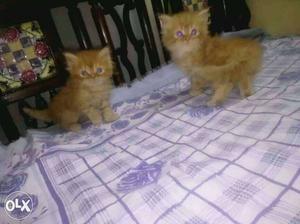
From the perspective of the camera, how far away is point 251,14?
2.01 m

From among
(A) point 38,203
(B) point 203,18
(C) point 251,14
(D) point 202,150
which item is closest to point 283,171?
(D) point 202,150

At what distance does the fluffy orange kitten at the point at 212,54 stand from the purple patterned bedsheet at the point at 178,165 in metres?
0.07

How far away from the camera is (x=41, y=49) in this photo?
4.42 feet

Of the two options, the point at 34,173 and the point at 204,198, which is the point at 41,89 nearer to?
the point at 34,173

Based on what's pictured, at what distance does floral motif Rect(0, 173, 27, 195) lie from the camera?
87 cm

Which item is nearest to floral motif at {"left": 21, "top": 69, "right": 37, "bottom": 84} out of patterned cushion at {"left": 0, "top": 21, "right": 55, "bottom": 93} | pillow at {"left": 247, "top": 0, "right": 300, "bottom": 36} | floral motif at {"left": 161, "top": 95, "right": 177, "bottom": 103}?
patterned cushion at {"left": 0, "top": 21, "right": 55, "bottom": 93}

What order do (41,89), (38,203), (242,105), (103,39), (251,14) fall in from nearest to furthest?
(38,203), (242,105), (41,89), (103,39), (251,14)

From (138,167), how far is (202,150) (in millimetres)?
196

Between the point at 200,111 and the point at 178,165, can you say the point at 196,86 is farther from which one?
the point at 178,165

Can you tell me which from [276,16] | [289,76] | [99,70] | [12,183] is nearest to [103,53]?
[99,70]

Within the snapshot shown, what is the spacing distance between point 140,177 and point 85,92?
0.57 meters

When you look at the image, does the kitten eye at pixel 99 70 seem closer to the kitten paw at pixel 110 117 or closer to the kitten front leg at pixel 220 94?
the kitten paw at pixel 110 117

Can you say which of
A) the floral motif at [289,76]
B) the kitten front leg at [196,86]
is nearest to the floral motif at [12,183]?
the kitten front leg at [196,86]

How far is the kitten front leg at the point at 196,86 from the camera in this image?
1253 millimetres
